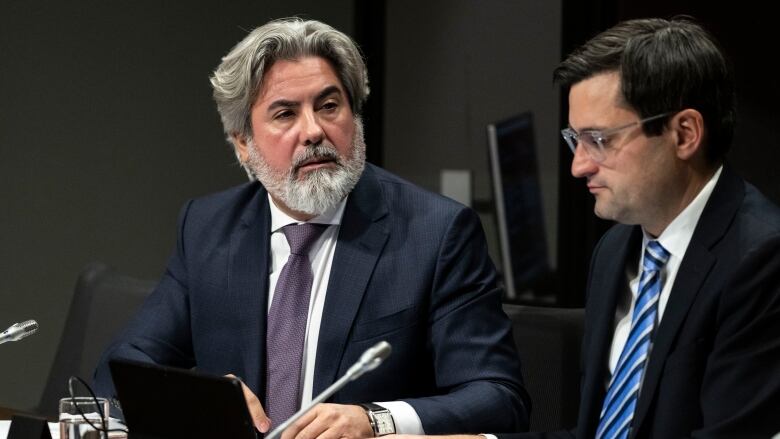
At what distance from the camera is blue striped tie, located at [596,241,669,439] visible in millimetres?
1938

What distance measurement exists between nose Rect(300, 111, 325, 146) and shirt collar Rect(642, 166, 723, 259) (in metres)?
0.76

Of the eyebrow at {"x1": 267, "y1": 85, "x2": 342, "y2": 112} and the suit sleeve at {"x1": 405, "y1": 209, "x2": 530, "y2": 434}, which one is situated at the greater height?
the eyebrow at {"x1": 267, "y1": 85, "x2": 342, "y2": 112}

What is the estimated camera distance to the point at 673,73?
1.85 m

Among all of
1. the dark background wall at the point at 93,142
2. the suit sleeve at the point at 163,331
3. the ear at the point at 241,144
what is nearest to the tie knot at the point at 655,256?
the ear at the point at 241,144

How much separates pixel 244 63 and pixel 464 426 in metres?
0.87

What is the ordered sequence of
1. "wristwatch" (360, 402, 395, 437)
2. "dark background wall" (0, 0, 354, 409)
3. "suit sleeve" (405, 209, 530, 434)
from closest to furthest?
1. "wristwatch" (360, 402, 395, 437)
2. "suit sleeve" (405, 209, 530, 434)
3. "dark background wall" (0, 0, 354, 409)

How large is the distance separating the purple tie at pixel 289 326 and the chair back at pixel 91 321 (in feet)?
2.74

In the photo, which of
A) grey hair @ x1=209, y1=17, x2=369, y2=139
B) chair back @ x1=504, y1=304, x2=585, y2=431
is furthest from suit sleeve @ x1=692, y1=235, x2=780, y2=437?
grey hair @ x1=209, y1=17, x2=369, y2=139

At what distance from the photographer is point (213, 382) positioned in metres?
1.62

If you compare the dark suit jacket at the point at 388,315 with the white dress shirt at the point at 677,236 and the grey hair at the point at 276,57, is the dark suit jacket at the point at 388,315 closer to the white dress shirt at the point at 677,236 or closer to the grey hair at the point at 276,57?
the grey hair at the point at 276,57

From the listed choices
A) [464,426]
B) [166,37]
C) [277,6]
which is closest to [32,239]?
[166,37]

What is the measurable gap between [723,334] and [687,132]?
1.09ft

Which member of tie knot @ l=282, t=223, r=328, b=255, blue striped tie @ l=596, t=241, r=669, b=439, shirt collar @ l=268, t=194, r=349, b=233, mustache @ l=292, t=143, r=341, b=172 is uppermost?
mustache @ l=292, t=143, r=341, b=172

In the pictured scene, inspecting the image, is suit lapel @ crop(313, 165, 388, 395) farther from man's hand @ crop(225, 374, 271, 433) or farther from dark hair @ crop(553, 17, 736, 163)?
dark hair @ crop(553, 17, 736, 163)
